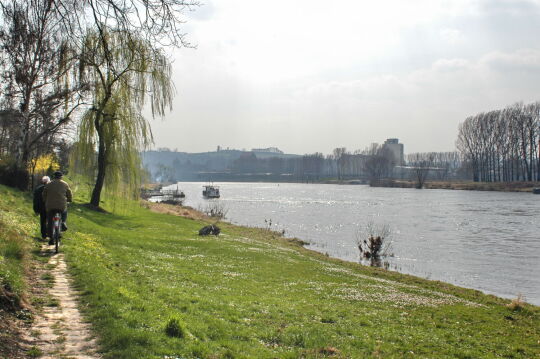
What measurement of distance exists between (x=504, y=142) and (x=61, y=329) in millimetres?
142492

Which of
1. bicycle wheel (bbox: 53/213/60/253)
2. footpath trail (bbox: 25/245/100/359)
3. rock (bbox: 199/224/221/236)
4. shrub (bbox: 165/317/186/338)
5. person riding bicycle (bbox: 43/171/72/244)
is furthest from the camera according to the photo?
rock (bbox: 199/224/221/236)

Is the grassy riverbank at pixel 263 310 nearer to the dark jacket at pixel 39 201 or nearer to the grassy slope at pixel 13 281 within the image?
the grassy slope at pixel 13 281

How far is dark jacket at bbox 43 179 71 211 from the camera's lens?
14.0 m

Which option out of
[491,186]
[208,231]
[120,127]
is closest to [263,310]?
[208,231]

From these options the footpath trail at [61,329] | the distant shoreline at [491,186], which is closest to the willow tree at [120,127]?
the footpath trail at [61,329]

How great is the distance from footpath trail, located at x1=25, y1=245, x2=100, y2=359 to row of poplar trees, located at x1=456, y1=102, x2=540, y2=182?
13191 cm

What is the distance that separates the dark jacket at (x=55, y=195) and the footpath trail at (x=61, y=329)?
171 inches

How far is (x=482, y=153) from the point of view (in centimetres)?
13550

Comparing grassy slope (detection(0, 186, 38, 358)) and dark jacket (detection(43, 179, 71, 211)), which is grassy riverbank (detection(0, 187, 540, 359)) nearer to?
grassy slope (detection(0, 186, 38, 358))

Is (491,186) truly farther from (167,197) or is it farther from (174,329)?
(174,329)

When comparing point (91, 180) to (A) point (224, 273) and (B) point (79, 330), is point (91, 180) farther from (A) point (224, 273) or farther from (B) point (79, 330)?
(B) point (79, 330)

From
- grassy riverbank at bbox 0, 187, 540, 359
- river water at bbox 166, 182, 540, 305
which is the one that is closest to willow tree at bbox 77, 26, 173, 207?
grassy riverbank at bbox 0, 187, 540, 359

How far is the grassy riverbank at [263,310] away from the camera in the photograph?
26.2ft

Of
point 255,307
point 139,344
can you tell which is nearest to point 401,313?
point 255,307
